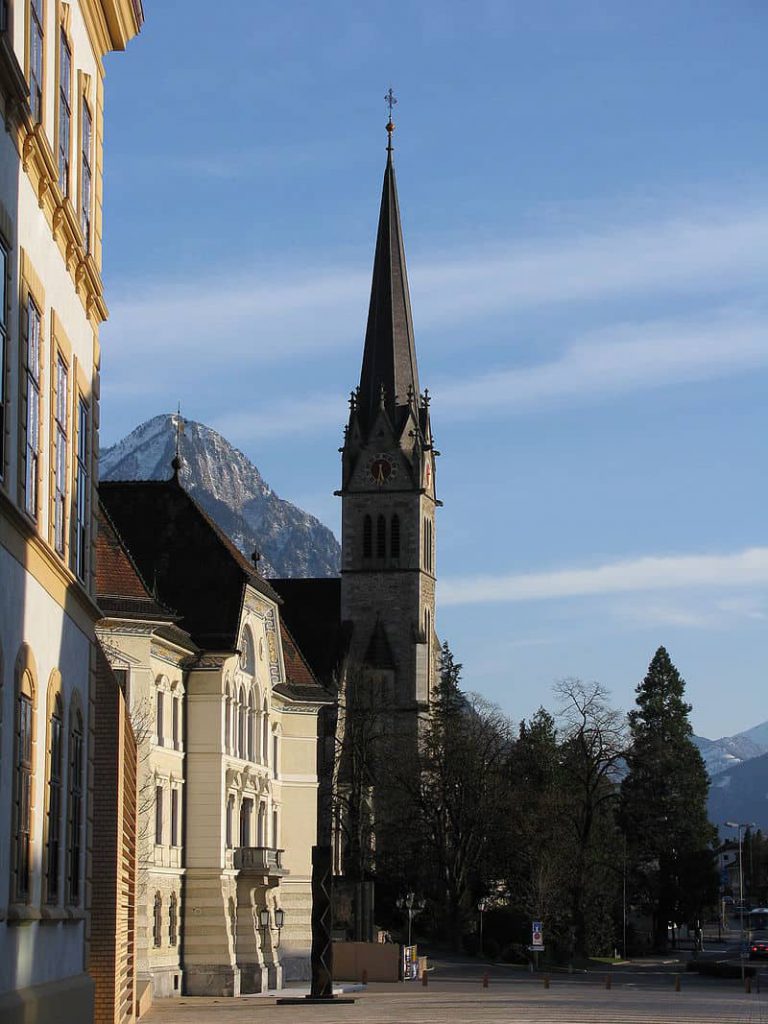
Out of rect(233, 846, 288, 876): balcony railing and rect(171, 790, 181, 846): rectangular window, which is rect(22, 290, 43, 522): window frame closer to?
rect(171, 790, 181, 846): rectangular window

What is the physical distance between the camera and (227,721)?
59.5m

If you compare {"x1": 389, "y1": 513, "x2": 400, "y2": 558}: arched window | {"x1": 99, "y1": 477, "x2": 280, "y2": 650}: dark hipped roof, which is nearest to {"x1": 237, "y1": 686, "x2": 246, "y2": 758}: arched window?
{"x1": 99, "y1": 477, "x2": 280, "y2": 650}: dark hipped roof

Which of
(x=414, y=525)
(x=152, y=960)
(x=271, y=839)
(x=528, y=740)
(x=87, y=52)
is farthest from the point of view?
(x=414, y=525)

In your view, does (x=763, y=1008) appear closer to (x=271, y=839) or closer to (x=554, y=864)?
(x=271, y=839)

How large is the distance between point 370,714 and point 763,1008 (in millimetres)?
60193

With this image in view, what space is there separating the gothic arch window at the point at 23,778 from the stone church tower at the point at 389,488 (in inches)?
3986

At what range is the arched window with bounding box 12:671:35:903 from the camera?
1608 centimetres

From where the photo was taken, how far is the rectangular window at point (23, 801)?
52.9 feet

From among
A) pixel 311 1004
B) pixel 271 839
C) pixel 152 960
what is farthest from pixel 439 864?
pixel 311 1004

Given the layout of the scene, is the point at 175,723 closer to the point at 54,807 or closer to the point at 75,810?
the point at 75,810

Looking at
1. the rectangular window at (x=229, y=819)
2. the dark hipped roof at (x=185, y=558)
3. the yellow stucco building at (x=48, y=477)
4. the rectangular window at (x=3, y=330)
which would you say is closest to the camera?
the rectangular window at (x=3, y=330)

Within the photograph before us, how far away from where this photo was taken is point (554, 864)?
287 ft

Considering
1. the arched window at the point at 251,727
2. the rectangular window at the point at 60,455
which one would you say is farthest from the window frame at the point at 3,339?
the arched window at the point at 251,727

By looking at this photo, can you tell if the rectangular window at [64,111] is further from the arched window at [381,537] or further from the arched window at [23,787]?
the arched window at [381,537]
